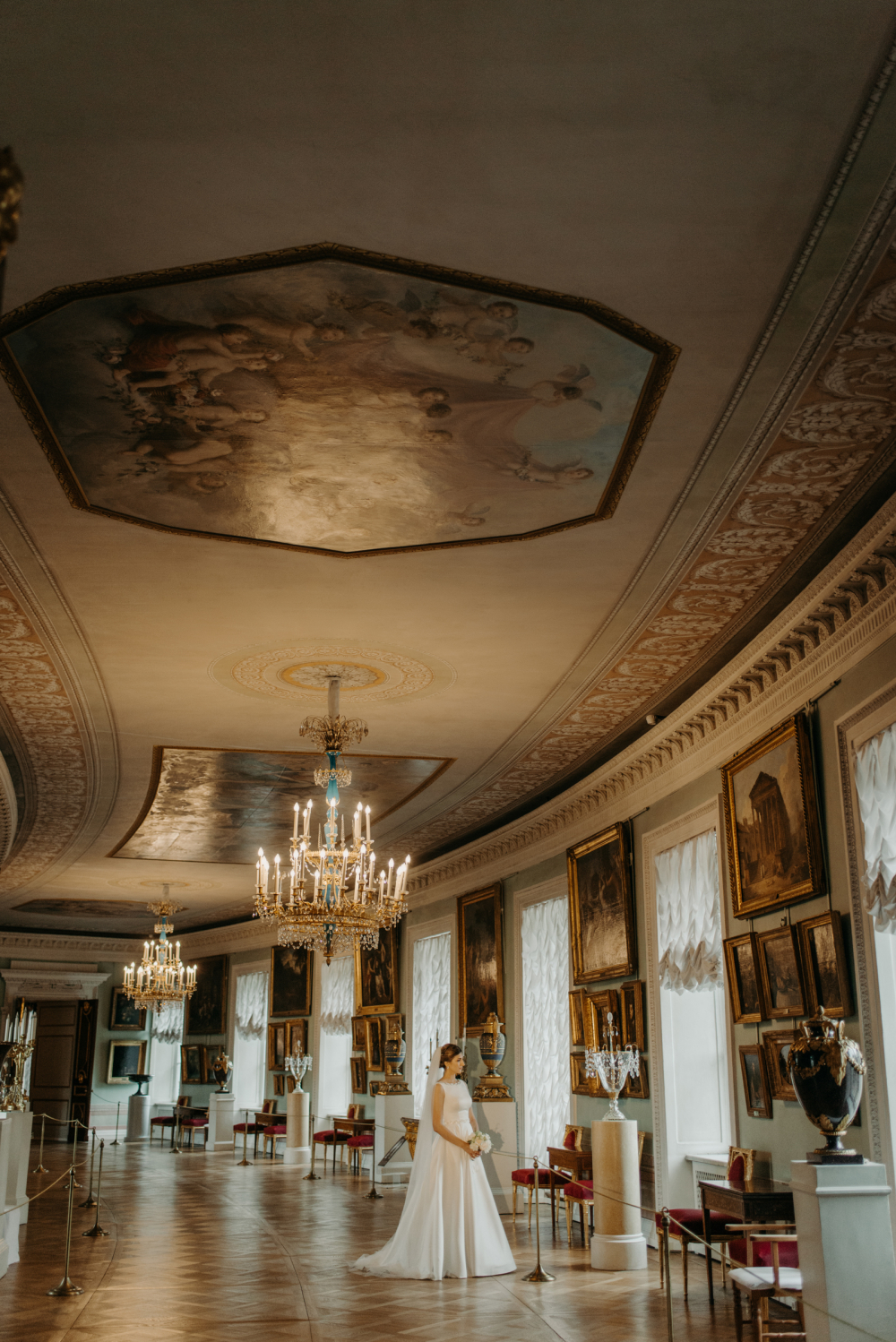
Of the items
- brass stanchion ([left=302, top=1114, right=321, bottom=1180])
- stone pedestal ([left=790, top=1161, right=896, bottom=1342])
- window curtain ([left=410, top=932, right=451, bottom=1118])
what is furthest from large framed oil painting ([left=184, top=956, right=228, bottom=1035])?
stone pedestal ([left=790, top=1161, right=896, bottom=1342])

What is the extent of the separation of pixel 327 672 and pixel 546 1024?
7.03 meters

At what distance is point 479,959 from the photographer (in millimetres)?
16156

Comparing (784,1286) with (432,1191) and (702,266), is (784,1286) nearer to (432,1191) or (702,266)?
(432,1191)

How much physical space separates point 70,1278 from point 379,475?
7.02m

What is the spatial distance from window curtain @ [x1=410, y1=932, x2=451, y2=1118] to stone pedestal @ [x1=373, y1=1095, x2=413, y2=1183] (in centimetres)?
41

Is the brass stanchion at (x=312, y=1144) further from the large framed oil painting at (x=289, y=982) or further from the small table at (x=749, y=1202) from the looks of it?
the small table at (x=749, y=1202)

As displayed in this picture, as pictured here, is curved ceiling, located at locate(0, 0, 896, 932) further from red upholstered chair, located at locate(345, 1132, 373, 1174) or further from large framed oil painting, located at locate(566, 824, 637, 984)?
red upholstered chair, located at locate(345, 1132, 373, 1174)

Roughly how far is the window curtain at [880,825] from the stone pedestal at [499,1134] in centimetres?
824

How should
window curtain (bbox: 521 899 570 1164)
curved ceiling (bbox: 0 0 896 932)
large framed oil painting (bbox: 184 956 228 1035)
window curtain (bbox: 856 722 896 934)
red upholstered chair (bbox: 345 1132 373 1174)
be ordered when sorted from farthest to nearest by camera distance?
large framed oil painting (bbox: 184 956 228 1035)
red upholstered chair (bbox: 345 1132 373 1174)
window curtain (bbox: 521 899 570 1164)
window curtain (bbox: 856 722 896 934)
curved ceiling (bbox: 0 0 896 932)

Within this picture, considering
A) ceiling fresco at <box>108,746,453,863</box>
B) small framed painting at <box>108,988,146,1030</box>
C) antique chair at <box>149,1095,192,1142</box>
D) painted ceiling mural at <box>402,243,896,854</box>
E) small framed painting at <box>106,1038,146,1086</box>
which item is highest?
painted ceiling mural at <box>402,243,896,854</box>

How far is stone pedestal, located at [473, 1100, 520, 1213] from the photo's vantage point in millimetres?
14062

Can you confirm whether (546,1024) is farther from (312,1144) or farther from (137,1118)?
(137,1118)

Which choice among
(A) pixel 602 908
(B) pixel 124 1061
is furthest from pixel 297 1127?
(A) pixel 602 908

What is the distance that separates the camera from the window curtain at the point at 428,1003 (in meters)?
17.7
